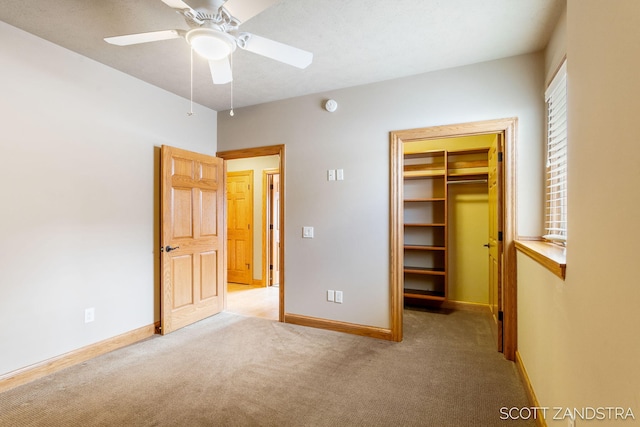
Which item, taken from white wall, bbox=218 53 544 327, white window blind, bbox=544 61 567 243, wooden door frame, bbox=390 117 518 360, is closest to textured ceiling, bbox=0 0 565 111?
white wall, bbox=218 53 544 327

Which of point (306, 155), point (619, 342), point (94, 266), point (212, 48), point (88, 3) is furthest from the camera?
point (306, 155)

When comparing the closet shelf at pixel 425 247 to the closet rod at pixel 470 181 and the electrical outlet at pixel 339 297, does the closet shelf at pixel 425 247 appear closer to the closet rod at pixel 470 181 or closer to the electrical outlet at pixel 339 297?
the closet rod at pixel 470 181

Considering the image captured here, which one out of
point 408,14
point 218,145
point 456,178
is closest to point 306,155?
point 218,145

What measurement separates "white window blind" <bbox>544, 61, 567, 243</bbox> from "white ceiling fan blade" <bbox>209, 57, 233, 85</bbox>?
7.39ft

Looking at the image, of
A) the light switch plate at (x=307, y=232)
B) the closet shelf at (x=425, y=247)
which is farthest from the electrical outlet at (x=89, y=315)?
the closet shelf at (x=425, y=247)

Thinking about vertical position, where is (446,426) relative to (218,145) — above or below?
below

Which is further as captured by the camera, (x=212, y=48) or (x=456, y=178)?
(x=456, y=178)

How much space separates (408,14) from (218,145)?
2868 millimetres

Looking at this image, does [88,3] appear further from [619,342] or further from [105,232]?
[619,342]

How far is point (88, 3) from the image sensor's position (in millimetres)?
1982

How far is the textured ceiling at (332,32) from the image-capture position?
1998 millimetres

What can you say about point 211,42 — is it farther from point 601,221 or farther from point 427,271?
point 427,271

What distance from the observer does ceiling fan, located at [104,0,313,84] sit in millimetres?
1541

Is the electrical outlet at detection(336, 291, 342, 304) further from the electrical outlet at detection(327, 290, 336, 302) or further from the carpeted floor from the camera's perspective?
the carpeted floor
